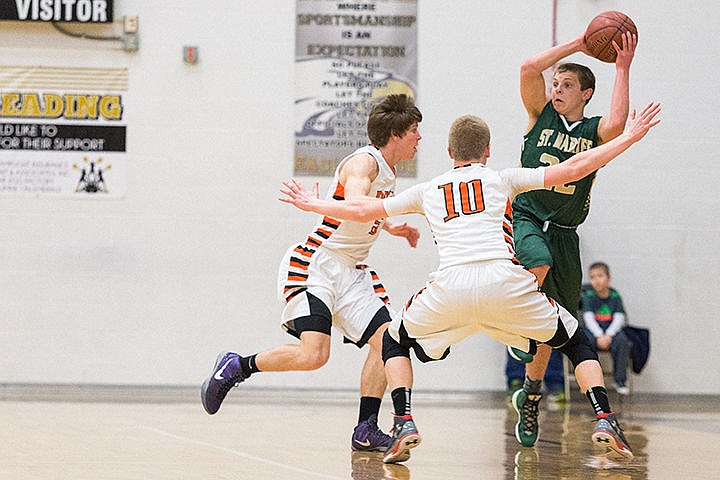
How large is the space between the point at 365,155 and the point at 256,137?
4.21 metres

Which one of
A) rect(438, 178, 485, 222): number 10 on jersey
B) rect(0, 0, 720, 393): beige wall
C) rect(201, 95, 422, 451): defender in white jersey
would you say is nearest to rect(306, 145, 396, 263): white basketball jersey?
rect(201, 95, 422, 451): defender in white jersey

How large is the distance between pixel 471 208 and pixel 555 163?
1.16 m

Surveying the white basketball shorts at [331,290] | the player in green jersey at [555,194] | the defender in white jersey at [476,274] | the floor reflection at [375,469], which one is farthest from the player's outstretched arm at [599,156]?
the floor reflection at [375,469]

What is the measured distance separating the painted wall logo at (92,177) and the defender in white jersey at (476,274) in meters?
4.80

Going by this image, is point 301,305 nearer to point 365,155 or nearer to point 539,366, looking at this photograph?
point 365,155

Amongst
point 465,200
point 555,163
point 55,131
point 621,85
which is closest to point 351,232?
point 465,200

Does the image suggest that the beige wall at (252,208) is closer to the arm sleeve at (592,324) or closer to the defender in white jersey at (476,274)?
the arm sleeve at (592,324)

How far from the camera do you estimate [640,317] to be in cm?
924

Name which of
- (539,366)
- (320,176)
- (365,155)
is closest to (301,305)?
(365,155)

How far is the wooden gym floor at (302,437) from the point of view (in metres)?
4.45

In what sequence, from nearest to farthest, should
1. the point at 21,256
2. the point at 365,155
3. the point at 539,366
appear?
the point at 365,155, the point at 539,366, the point at 21,256

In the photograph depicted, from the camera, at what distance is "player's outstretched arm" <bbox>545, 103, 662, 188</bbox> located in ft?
14.0

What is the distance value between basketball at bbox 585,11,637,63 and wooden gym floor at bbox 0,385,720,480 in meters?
2.04

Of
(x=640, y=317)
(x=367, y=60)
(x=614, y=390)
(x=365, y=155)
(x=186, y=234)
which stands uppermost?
(x=367, y=60)
